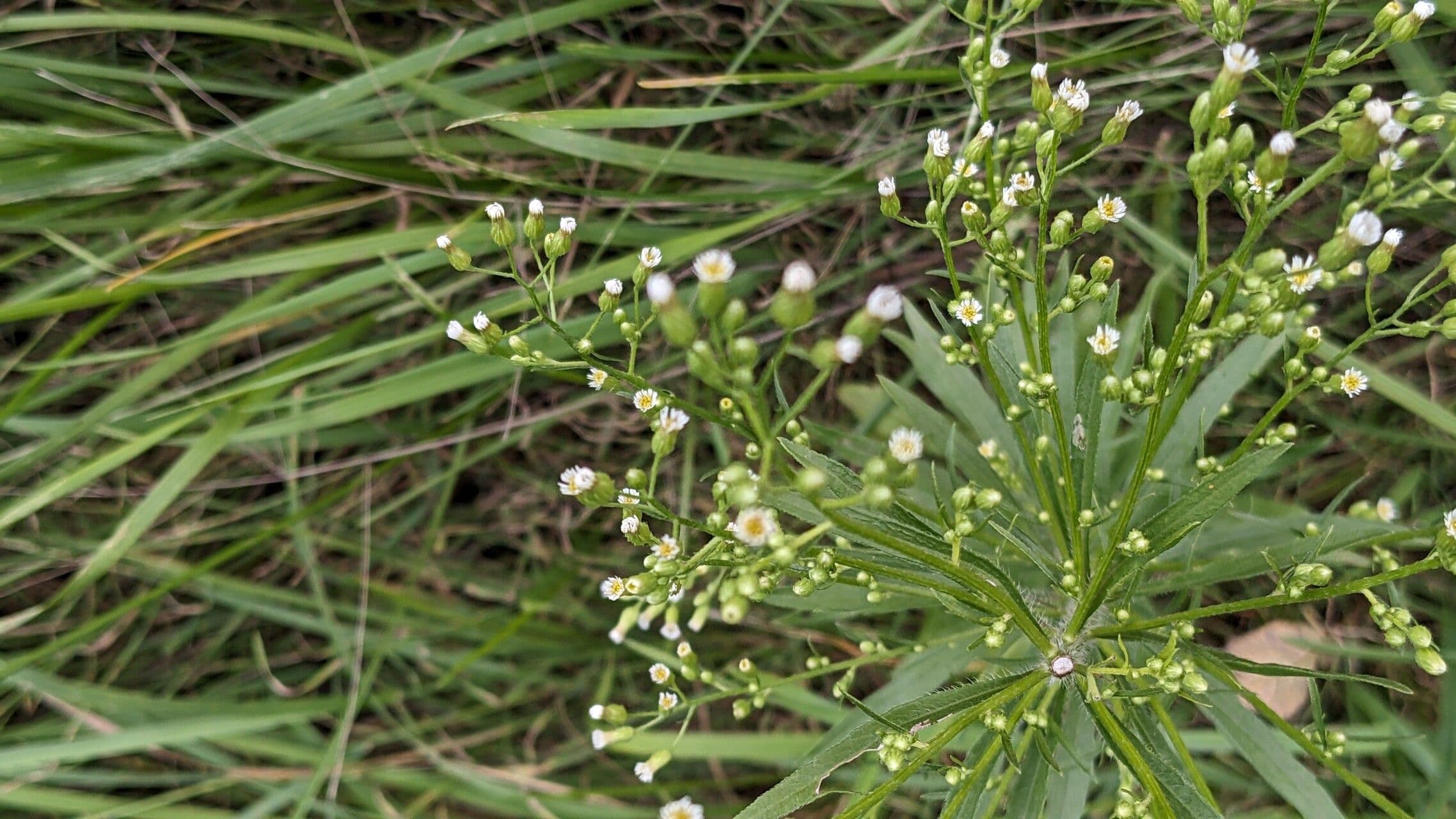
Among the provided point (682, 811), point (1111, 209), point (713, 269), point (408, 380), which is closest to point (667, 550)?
point (682, 811)

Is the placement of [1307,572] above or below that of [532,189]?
above

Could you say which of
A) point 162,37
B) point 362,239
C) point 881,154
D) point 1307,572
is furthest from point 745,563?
point 162,37

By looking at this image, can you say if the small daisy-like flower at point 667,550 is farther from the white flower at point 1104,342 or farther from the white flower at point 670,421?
the white flower at point 1104,342

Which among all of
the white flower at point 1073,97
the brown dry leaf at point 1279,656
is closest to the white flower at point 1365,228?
the white flower at point 1073,97

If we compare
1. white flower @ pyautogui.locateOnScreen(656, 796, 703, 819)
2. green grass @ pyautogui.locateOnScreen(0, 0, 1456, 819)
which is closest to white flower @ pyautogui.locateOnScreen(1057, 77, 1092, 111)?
green grass @ pyautogui.locateOnScreen(0, 0, 1456, 819)

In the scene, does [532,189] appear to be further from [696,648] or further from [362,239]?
[696,648]

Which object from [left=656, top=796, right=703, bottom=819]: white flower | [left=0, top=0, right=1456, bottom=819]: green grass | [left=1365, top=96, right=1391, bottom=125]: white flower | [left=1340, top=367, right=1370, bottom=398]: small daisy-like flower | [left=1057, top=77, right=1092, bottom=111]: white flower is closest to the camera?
[left=1365, top=96, right=1391, bottom=125]: white flower

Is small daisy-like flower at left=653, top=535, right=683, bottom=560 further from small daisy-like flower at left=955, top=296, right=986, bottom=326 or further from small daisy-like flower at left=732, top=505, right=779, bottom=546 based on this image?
small daisy-like flower at left=955, top=296, right=986, bottom=326
